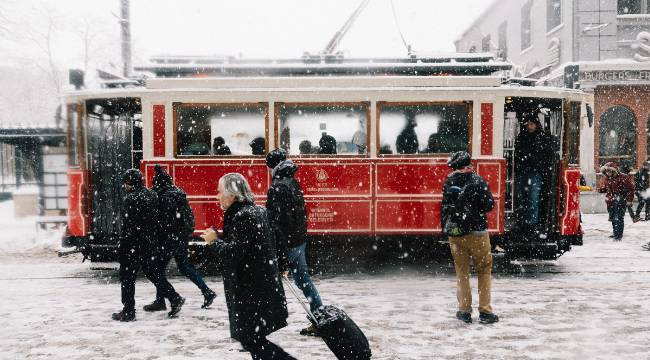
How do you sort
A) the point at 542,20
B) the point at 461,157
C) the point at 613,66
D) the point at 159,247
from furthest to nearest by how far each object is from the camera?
the point at 542,20 → the point at 613,66 → the point at 159,247 → the point at 461,157

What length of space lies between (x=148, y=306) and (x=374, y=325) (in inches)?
101

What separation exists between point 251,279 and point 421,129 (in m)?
5.45

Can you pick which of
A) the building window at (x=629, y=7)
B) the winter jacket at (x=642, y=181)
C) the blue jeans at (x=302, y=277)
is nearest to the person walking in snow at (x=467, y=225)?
the blue jeans at (x=302, y=277)

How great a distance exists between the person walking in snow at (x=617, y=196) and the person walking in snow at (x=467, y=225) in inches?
321

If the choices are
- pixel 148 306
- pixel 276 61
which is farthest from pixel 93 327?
pixel 276 61

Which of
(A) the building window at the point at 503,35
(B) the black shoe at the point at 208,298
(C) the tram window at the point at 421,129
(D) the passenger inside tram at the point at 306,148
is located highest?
(A) the building window at the point at 503,35

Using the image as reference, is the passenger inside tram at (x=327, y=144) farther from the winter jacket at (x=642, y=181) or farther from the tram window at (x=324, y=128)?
the winter jacket at (x=642, y=181)

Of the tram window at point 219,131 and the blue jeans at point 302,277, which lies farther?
the tram window at point 219,131

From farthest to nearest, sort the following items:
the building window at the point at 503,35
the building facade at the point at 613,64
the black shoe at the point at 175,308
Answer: the building window at the point at 503,35
the building facade at the point at 613,64
the black shoe at the point at 175,308

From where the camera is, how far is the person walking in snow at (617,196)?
509 inches

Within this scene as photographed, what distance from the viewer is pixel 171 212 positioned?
663cm

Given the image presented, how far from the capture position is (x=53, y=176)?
14.6 meters

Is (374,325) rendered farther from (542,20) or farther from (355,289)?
(542,20)

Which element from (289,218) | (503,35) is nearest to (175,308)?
(289,218)
